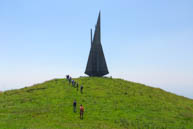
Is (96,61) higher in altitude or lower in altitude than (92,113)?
higher

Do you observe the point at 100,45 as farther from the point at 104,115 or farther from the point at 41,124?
the point at 41,124

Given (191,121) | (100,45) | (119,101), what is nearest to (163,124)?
(191,121)

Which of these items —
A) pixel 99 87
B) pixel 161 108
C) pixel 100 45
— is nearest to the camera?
pixel 161 108

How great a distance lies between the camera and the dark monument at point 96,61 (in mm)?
57250

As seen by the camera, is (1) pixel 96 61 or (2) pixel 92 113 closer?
(2) pixel 92 113

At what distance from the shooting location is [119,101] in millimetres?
32625

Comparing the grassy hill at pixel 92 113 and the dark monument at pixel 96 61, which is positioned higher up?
the dark monument at pixel 96 61

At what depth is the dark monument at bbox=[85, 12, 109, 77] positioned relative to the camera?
57250 mm

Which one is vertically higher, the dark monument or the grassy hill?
the dark monument

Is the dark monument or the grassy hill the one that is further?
the dark monument

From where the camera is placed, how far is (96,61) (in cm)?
5712

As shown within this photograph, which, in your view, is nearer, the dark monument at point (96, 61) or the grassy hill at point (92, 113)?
the grassy hill at point (92, 113)

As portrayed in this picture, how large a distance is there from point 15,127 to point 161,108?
23.0 metres

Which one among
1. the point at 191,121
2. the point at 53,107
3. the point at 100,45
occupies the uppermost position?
the point at 100,45
